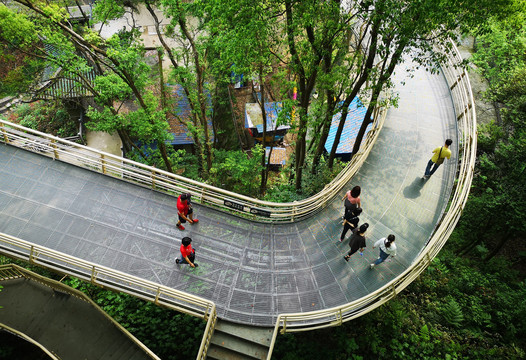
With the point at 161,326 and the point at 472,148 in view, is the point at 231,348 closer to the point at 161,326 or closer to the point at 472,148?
the point at 161,326

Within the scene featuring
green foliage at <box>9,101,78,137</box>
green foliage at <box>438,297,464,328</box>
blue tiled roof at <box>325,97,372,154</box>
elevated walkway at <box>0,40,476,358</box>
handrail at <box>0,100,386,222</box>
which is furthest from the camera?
green foliage at <box>9,101,78,137</box>

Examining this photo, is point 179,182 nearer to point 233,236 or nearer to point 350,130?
point 233,236

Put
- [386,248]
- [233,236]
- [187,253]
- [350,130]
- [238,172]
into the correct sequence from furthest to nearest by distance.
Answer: [350,130], [238,172], [233,236], [386,248], [187,253]

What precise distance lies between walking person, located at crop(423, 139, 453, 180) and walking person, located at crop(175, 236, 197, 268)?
7752 mm

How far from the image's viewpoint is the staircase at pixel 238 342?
25.6 feet

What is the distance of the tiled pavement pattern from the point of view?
8781mm

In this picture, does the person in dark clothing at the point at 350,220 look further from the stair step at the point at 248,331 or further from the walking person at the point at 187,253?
the walking person at the point at 187,253

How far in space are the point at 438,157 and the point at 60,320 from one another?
12270mm

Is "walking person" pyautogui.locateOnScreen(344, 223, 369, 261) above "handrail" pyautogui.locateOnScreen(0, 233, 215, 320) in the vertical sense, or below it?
above

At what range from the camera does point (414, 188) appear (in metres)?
11.2

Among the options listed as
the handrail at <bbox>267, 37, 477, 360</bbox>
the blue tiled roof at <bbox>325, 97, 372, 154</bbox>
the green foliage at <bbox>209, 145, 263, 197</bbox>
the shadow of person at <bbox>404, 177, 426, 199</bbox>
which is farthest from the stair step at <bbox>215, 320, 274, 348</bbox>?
the blue tiled roof at <bbox>325, 97, 372, 154</bbox>

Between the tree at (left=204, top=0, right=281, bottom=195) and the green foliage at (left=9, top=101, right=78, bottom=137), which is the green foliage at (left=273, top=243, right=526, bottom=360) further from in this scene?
the green foliage at (left=9, top=101, right=78, bottom=137)

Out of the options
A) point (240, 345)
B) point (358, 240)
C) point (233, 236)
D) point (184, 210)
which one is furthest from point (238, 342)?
point (358, 240)

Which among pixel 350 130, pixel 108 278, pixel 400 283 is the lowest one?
pixel 108 278
